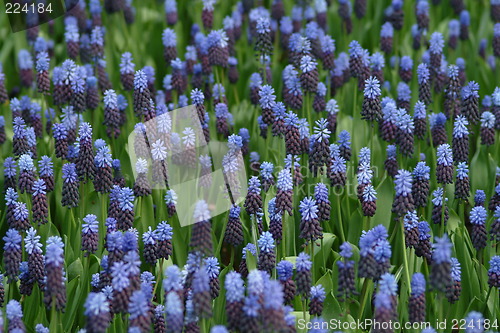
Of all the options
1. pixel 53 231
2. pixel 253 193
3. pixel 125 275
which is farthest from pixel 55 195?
pixel 125 275

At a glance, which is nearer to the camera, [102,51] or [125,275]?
[125,275]

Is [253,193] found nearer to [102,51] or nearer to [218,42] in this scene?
[218,42]

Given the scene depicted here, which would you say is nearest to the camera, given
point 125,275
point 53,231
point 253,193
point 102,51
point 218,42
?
point 125,275

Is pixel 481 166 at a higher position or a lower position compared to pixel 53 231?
higher

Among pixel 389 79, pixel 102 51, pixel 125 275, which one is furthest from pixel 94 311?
pixel 389 79

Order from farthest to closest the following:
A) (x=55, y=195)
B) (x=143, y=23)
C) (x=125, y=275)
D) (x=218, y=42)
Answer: (x=143, y=23) → (x=218, y=42) → (x=55, y=195) → (x=125, y=275)

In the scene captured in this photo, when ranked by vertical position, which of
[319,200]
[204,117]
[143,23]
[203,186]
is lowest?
[319,200]
